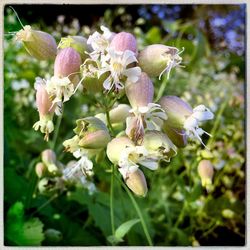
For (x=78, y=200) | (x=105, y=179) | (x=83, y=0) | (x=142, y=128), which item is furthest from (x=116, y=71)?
(x=105, y=179)

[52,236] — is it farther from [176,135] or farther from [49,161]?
[176,135]

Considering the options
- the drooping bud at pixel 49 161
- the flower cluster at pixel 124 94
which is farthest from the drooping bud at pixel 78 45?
the drooping bud at pixel 49 161

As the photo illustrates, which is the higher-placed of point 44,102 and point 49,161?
point 44,102

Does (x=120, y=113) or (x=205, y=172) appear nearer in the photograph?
(x=120, y=113)

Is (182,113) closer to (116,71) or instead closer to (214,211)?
(116,71)

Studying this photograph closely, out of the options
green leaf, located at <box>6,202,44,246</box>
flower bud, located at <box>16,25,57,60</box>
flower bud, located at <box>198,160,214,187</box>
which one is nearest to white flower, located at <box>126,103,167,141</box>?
flower bud, located at <box>16,25,57,60</box>

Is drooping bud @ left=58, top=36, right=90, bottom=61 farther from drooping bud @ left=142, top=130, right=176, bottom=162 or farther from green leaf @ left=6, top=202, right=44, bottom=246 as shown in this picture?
green leaf @ left=6, top=202, right=44, bottom=246

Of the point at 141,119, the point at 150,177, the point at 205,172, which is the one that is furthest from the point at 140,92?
the point at 150,177
